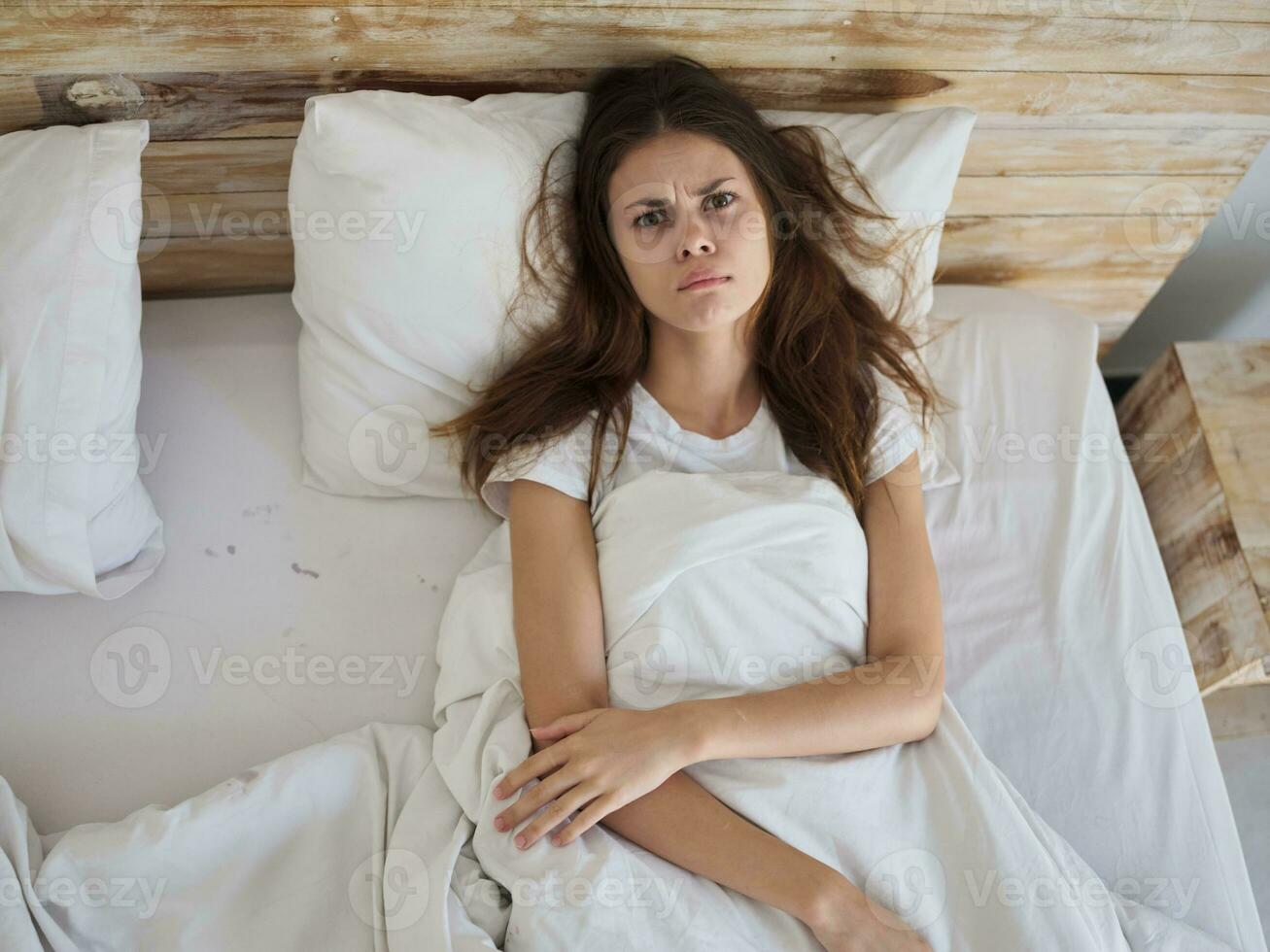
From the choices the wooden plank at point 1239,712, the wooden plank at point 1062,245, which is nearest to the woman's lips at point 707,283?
the wooden plank at point 1062,245

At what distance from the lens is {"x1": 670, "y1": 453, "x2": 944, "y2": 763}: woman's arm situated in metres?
1.05

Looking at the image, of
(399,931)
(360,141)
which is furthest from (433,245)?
(399,931)

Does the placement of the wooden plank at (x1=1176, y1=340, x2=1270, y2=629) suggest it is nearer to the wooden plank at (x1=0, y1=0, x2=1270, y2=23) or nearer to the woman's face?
the wooden plank at (x1=0, y1=0, x2=1270, y2=23)

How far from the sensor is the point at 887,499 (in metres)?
1.23

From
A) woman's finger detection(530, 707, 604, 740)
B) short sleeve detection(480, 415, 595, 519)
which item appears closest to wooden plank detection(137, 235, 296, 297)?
short sleeve detection(480, 415, 595, 519)

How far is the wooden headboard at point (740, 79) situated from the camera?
119cm

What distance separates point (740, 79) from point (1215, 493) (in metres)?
0.83

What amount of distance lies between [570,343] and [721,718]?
18.7 inches

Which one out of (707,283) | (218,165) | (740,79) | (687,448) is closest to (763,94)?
(740,79)

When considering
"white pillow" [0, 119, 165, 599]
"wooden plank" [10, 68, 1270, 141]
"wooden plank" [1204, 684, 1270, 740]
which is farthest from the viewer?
"wooden plank" [1204, 684, 1270, 740]

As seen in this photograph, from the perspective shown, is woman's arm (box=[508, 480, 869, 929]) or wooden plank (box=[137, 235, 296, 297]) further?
wooden plank (box=[137, 235, 296, 297])

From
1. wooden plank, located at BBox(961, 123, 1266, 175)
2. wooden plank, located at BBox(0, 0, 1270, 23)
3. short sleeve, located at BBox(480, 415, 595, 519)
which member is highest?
wooden plank, located at BBox(0, 0, 1270, 23)

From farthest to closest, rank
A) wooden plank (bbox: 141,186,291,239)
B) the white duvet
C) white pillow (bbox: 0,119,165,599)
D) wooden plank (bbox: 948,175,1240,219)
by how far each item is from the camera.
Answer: wooden plank (bbox: 948,175,1240,219)
wooden plank (bbox: 141,186,291,239)
white pillow (bbox: 0,119,165,599)
the white duvet

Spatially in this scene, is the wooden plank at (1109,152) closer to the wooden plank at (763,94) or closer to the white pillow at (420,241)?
the wooden plank at (763,94)
